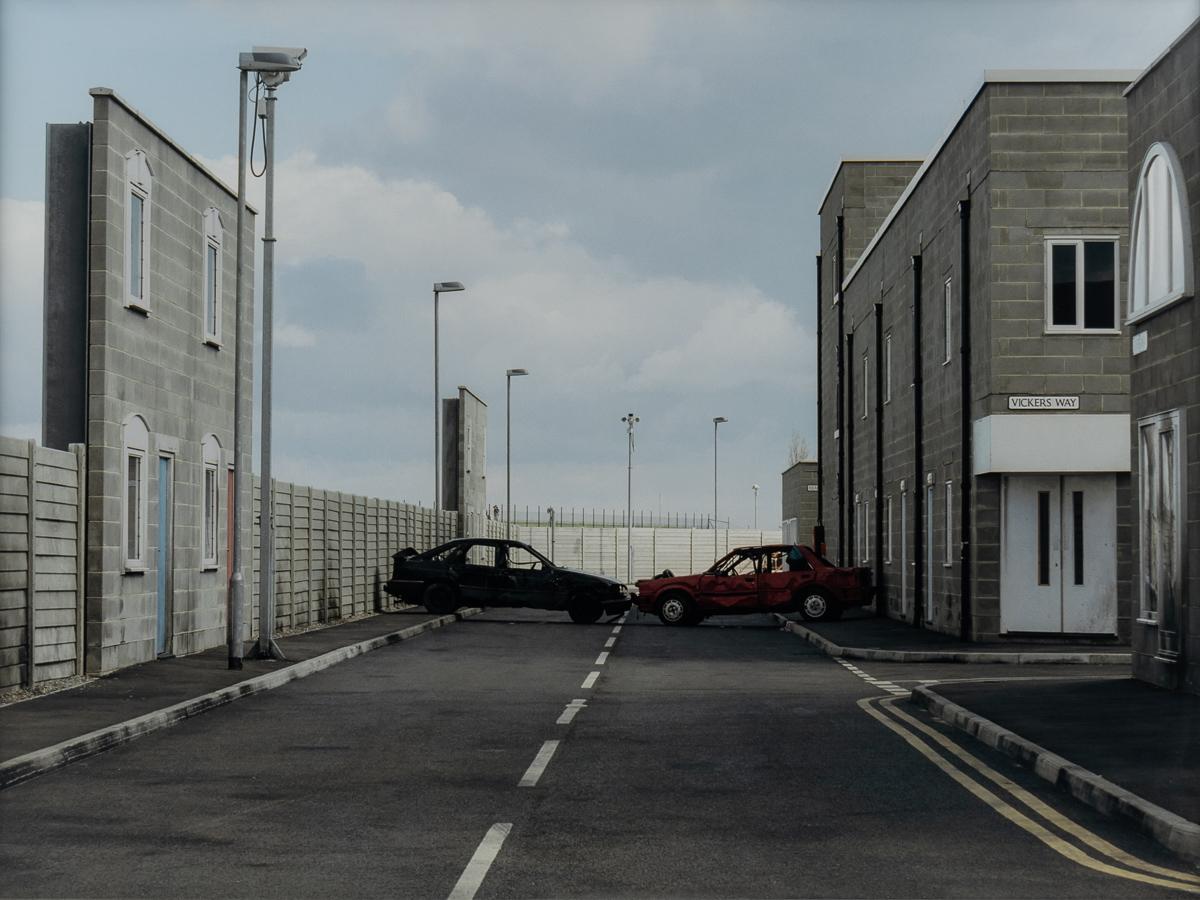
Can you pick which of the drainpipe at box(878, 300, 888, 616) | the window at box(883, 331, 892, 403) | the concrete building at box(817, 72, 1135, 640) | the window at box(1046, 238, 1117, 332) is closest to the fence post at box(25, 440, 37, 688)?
Result: the concrete building at box(817, 72, 1135, 640)

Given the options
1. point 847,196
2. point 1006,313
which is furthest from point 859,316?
point 1006,313

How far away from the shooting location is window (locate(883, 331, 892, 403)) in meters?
37.3

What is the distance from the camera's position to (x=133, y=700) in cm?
1564

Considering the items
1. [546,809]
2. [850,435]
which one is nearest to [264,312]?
[546,809]

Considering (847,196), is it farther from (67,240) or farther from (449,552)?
(67,240)

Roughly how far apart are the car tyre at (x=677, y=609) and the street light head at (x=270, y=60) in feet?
56.1

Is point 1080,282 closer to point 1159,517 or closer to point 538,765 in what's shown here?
point 1159,517

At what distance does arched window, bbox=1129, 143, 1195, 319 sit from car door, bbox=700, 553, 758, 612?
16.1m

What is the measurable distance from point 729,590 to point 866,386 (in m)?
9.98

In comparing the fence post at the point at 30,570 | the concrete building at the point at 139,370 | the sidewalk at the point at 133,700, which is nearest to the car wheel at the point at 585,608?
the sidewalk at the point at 133,700

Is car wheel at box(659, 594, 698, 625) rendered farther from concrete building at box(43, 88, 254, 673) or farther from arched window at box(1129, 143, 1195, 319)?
arched window at box(1129, 143, 1195, 319)

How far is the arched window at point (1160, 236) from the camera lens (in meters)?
16.8

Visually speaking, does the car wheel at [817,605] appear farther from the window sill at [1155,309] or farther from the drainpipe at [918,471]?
the window sill at [1155,309]

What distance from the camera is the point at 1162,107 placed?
17.6 meters
